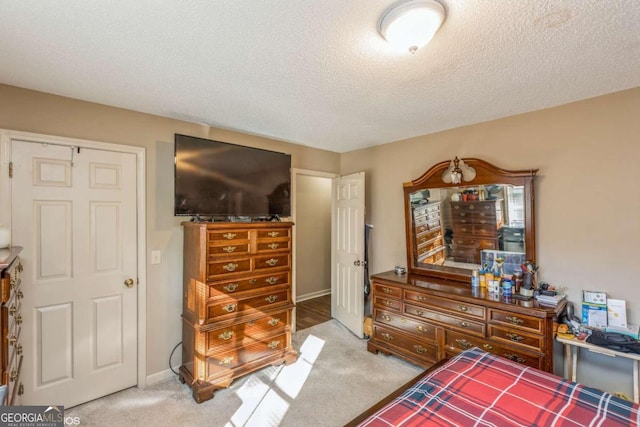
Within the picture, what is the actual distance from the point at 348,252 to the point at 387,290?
919 millimetres

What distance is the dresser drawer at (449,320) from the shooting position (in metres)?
2.45

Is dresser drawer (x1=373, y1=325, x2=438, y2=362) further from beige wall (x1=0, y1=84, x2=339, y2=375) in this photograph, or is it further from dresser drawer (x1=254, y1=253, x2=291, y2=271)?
beige wall (x1=0, y1=84, x2=339, y2=375)

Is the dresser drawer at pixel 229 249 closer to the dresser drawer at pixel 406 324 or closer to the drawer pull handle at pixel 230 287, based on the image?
the drawer pull handle at pixel 230 287

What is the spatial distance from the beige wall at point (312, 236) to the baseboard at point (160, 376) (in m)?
2.57

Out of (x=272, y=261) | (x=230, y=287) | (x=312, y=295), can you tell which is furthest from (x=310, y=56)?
(x=312, y=295)

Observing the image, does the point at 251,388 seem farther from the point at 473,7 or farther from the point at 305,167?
the point at 473,7

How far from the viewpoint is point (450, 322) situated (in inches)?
103

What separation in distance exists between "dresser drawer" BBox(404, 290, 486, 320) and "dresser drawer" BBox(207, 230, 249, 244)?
1.69m

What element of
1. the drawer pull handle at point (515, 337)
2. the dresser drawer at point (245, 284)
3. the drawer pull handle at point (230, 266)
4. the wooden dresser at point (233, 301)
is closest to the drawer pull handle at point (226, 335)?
the wooden dresser at point (233, 301)

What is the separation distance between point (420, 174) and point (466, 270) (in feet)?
3.81

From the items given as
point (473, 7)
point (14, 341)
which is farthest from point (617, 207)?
point (14, 341)

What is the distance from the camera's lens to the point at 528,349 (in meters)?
2.19

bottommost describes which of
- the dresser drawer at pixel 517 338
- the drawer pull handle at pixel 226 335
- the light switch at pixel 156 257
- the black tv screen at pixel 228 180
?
the drawer pull handle at pixel 226 335

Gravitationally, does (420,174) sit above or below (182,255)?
above
